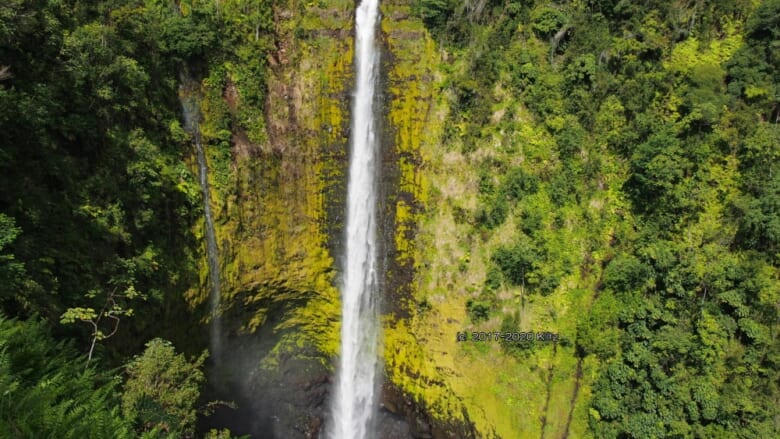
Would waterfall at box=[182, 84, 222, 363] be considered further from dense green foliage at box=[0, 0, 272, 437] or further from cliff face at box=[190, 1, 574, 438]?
dense green foliage at box=[0, 0, 272, 437]

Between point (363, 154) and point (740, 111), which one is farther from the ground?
point (740, 111)

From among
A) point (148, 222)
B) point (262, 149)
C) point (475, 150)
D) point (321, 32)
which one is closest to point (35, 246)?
point (148, 222)

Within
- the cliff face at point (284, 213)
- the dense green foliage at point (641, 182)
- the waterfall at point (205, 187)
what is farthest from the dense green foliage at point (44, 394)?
the dense green foliage at point (641, 182)

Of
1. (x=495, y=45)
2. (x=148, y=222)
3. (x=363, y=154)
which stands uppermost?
(x=495, y=45)

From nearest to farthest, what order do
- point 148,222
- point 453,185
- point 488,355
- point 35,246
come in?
point 35,246 < point 148,222 < point 488,355 < point 453,185

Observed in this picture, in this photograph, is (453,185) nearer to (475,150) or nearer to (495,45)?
(475,150)

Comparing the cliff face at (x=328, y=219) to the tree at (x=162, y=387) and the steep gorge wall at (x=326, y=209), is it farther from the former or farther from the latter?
the tree at (x=162, y=387)
